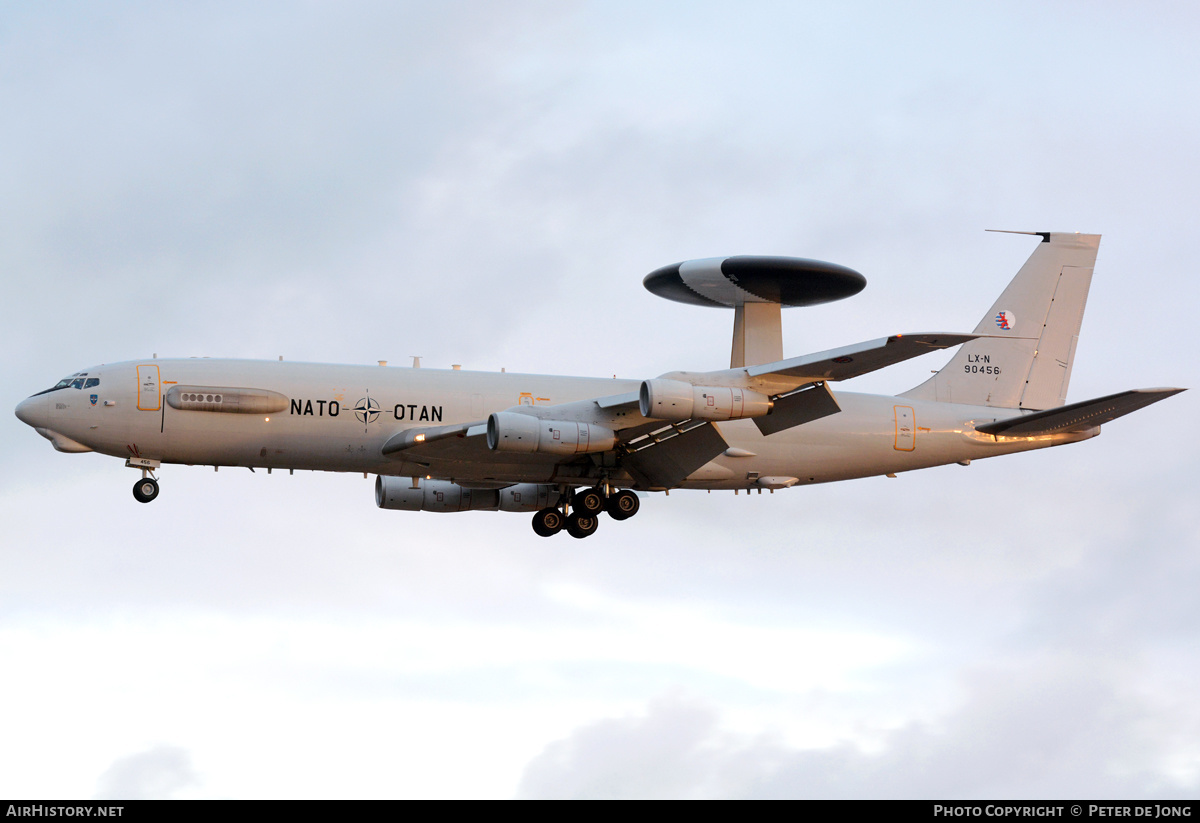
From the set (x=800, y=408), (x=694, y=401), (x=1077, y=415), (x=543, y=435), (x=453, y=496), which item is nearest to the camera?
(x=694, y=401)

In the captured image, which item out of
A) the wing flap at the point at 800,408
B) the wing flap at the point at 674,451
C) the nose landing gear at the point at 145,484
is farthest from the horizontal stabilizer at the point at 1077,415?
the nose landing gear at the point at 145,484

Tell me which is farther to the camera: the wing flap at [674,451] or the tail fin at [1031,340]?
the tail fin at [1031,340]

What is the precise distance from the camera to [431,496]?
133 feet

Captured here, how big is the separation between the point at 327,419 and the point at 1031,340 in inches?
866

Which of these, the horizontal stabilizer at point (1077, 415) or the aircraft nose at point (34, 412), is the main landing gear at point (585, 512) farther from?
the aircraft nose at point (34, 412)

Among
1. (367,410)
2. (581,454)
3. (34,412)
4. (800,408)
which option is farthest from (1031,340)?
(34,412)

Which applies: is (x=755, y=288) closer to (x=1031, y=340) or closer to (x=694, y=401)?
(x=694, y=401)

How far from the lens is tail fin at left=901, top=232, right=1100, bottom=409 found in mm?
40562

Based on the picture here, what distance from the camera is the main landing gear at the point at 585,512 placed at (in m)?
37.7

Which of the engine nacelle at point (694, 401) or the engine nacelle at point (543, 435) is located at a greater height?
the engine nacelle at point (694, 401)

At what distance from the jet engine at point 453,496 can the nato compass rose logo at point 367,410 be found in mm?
6496

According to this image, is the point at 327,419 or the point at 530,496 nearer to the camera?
the point at 327,419

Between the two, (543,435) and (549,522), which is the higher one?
(543,435)
